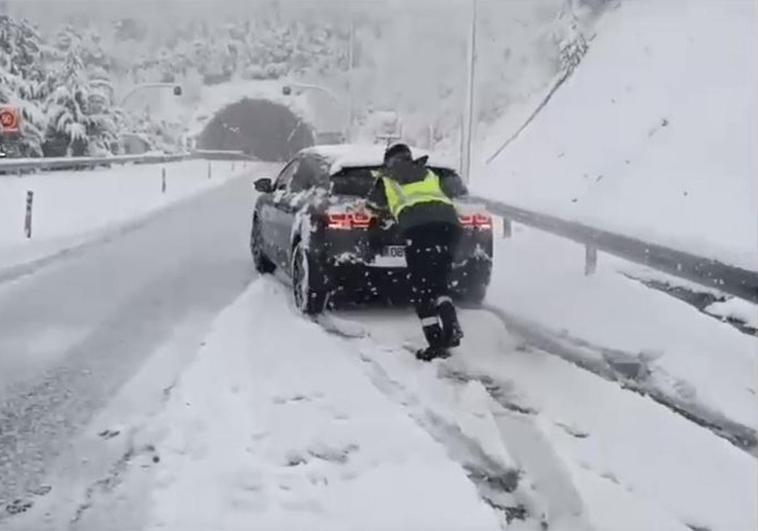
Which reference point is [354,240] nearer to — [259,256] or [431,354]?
[431,354]

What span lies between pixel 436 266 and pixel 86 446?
10.8ft

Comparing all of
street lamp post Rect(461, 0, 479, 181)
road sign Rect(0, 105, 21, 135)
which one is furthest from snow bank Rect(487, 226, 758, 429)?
road sign Rect(0, 105, 21, 135)

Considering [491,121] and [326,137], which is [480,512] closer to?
[491,121]

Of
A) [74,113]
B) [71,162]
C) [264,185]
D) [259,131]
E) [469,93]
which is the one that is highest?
[469,93]

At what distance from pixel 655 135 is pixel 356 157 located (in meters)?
19.6

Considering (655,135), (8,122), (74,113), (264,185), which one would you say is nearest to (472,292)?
(264,185)

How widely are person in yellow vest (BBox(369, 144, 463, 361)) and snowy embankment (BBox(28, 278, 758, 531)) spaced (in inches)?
15.8

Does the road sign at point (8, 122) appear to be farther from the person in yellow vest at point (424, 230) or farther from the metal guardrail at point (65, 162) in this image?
the person in yellow vest at point (424, 230)

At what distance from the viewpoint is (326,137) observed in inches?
3054

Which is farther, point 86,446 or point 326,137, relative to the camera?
point 326,137

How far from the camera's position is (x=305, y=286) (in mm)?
9656

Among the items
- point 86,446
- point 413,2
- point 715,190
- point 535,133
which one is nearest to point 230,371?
point 86,446

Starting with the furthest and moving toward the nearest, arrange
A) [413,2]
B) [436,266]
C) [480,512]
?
[413,2] → [436,266] → [480,512]

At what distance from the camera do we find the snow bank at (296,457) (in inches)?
187
